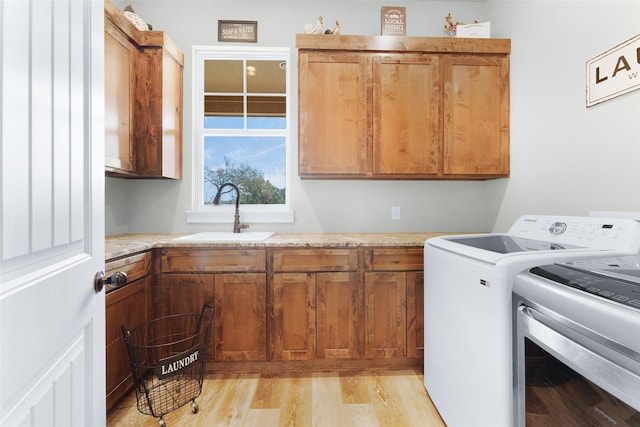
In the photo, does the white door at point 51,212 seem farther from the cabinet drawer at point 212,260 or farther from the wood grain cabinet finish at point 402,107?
the wood grain cabinet finish at point 402,107

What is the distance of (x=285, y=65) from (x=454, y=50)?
134 centimetres

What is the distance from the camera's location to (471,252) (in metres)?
1.24

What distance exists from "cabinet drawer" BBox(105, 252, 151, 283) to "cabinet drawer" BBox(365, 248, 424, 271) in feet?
4.56

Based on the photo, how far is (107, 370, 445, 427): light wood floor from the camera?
1.60m

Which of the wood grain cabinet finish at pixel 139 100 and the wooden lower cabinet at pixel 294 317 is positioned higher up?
the wood grain cabinet finish at pixel 139 100

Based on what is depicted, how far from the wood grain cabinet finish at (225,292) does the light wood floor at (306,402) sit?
0.65 feet

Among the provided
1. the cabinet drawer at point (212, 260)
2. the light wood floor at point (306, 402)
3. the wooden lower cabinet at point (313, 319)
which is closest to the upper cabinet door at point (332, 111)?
the cabinet drawer at point (212, 260)

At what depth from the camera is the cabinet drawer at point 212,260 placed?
2.00 meters

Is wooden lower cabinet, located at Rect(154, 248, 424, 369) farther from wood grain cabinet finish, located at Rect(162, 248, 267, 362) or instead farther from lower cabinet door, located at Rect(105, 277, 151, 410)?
lower cabinet door, located at Rect(105, 277, 151, 410)

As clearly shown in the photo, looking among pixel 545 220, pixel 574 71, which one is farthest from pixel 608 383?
pixel 574 71

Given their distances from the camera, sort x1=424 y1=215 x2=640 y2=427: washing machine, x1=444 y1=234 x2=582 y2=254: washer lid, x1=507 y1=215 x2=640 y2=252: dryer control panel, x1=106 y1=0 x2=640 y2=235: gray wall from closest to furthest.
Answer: x1=424 y1=215 x2=640 y2=427: washing machine
x1=507 y1=215 x2=640 y2=252: dryer control panel
x1=444 y1=234 x2=582 y2=254: washer lid
x1=106 y1=0 x2=640 y2=235: gray wall

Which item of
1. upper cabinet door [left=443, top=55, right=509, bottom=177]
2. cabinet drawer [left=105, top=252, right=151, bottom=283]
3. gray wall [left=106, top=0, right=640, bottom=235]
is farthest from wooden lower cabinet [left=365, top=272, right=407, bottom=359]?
cabinet drawer [left=105, top=252, right=151, bottom=283]

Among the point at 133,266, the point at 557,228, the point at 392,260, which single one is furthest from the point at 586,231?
the point at 133,266

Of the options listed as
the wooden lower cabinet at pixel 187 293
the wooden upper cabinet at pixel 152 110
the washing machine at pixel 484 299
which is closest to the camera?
the washing machine at pixel 484 299
